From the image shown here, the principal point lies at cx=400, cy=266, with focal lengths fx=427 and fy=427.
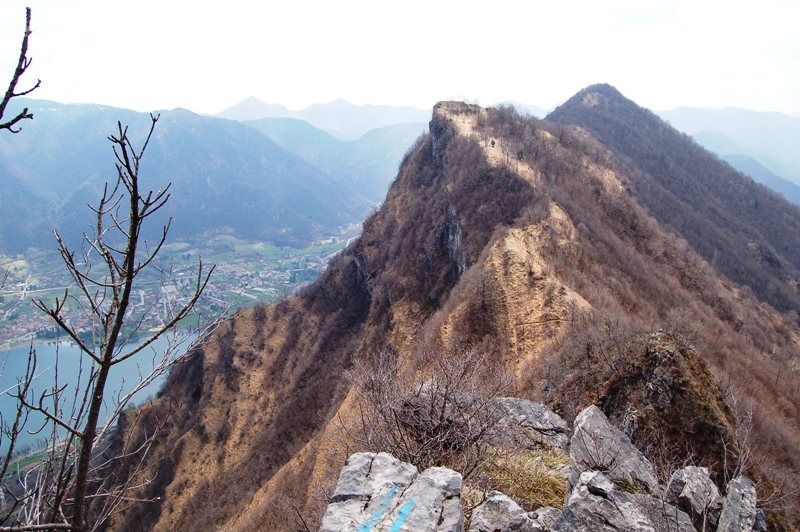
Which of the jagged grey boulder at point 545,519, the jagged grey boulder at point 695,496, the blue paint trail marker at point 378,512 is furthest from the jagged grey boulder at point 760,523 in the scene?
the blue paint trail marker at point 378,512

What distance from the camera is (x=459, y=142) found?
66688mm

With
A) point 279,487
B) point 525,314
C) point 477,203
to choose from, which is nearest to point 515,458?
point 525,314

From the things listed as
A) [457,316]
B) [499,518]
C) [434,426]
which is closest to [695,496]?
[499,518]

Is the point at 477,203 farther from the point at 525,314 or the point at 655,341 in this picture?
the point at 655,341

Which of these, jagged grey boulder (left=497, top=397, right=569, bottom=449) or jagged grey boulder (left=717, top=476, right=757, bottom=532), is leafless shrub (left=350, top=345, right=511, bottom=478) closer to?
jagged grey boulder (left=497, top=397, right=569, bottom=449)

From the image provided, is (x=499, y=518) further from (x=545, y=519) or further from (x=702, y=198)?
(x=702, y=198)

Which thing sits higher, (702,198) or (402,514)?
(702,198)

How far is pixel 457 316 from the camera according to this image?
3319 centimetres

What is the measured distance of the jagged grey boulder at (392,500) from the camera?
6.91 metres

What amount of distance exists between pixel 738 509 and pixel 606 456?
2.66 meters

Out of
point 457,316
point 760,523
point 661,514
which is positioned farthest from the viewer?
point 457,316

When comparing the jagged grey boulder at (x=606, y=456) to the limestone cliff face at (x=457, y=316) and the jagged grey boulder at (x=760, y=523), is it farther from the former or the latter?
the limestone cliff face at (x=457, y=316)

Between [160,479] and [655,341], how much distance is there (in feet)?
204

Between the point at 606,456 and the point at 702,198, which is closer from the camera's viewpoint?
the point at 606,456
